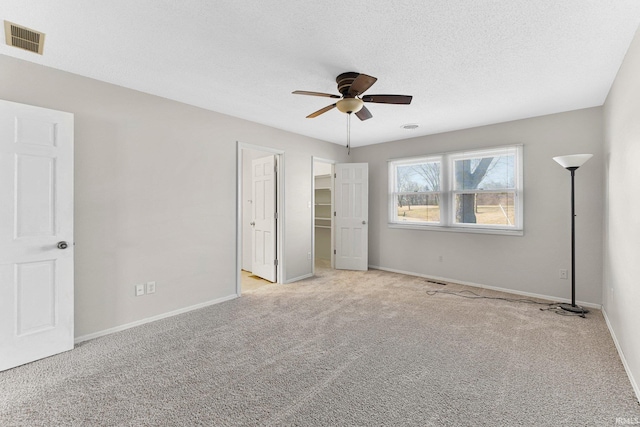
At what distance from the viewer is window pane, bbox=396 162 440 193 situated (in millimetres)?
5074

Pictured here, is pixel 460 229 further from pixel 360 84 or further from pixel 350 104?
pixel 360 84

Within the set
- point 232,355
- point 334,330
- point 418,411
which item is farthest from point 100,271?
point 418,411

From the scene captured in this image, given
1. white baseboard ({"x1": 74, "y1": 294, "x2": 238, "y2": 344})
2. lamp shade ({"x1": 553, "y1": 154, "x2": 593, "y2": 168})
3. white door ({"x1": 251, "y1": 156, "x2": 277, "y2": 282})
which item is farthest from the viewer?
white door ({"x1": 251, "y1": 156, "x2": 277, "y2": 282})

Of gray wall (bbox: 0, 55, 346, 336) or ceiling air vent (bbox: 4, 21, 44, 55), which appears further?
gray wall (bbox: 0, 55, 346, 336)

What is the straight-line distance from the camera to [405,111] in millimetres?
3791

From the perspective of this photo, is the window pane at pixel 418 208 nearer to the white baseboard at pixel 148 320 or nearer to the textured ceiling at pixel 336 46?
the textured ceiling at pixel 336 46

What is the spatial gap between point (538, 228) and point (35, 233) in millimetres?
5601

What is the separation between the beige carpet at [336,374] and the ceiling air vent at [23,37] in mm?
2505

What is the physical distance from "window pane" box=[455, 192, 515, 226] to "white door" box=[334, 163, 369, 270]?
1.68 meters

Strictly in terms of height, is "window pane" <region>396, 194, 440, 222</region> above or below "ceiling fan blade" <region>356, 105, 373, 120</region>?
below

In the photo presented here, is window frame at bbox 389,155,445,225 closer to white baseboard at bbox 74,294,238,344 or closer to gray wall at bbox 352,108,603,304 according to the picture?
gray wall at bbox 352,108,603,304

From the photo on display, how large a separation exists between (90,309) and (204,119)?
2417 mm

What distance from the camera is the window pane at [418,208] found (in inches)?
201

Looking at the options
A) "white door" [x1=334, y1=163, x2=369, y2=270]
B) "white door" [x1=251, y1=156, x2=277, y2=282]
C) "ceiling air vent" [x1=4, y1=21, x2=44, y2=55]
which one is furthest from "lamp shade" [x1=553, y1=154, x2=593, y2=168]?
"ceiling air vent" [x1=4, y1=21, x2=44, y2=55]
